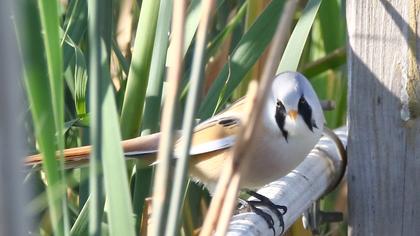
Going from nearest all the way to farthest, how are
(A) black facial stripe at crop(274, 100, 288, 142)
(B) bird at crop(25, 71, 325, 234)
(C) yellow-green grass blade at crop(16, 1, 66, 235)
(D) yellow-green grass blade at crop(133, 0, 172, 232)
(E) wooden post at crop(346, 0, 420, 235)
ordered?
(C) yellow-green grass blade at crop(16, 1, 66, 235) < (D) yellow-green grass blade at crop(133, 0, 172, 232) < (E) wooden post at crop(346, 0, 420, 235) < (B) bird at crop(25, 71, 325, 234) < (A) black facial stripe at crop(274, 100, 288, 142)

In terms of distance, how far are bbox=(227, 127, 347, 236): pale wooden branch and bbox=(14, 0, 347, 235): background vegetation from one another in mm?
164

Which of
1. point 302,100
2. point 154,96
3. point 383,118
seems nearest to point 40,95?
point 154,96

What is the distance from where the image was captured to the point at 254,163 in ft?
5.25

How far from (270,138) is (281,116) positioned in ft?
0.18

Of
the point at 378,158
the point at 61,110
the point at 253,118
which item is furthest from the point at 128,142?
the point at 253,118

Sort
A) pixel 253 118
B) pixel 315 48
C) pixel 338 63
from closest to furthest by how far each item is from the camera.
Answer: pixel 253 118 → pixel 338 63 → pixel 315 48

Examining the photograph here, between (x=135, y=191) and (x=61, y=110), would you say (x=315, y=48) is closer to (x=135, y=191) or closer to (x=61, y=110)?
(x=135, y=191)

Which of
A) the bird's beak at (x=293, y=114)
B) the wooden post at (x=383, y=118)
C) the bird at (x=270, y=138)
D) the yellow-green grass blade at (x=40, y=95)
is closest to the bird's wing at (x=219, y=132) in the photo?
the bird at (x=270, y=138)

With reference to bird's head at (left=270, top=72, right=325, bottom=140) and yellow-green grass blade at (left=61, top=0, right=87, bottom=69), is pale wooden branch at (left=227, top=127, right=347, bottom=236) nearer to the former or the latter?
bird's head at (left=270, top=72, right=325, bottom=140)

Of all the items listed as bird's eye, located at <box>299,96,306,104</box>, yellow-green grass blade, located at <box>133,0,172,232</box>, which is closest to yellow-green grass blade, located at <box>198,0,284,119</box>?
yellow-green grass blade, located at <box>133,0,172,232</box>

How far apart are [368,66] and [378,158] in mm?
158

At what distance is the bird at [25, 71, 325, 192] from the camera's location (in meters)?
1.52

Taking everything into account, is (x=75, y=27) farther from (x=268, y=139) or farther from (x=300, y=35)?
(x=268, y=139)

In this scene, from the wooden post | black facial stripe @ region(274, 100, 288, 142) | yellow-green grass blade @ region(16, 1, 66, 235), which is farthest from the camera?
black facial stripe @ region(274, 100, 288, 142)
